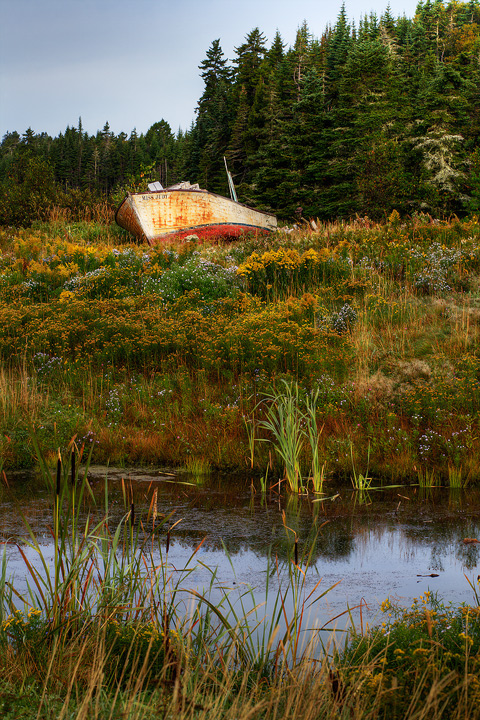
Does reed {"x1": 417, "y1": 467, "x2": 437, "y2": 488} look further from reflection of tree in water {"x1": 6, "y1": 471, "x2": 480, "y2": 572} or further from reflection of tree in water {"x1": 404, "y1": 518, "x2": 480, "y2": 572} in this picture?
reflection of tree in water {"x1": 404, "y1": 518, "x2": 480, "y2": 572}

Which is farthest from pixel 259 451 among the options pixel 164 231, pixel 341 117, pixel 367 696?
pixel 341 117

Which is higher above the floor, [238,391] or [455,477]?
[238,391]

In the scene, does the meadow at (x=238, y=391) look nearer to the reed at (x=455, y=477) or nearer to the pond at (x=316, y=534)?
the reed at (x=455, y=477)

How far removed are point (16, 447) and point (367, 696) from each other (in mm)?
5658

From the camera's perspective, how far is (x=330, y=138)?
41.9 m

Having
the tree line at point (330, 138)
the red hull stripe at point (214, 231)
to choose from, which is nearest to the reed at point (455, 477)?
the red hull stripe at point (214, 231)

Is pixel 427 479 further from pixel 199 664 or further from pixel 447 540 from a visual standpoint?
pixel 199 664

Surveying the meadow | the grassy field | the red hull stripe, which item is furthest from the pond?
the red hull stripe

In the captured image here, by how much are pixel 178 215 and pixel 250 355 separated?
966 centimetres

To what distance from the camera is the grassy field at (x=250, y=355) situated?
22.7ft

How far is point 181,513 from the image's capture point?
5.41 meters

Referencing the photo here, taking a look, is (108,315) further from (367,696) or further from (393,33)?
(393,33)

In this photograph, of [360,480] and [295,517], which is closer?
[295,517]

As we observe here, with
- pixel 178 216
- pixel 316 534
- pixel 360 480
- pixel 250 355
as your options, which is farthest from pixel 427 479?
pixel 178 216
